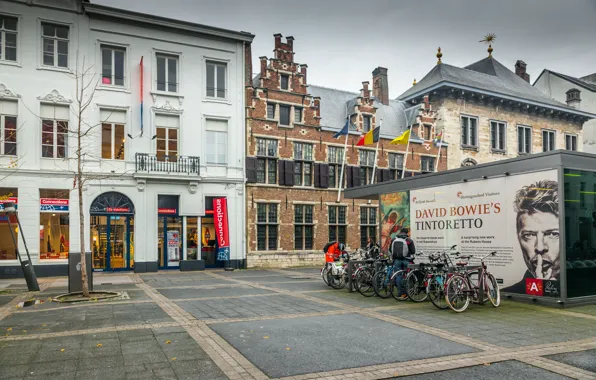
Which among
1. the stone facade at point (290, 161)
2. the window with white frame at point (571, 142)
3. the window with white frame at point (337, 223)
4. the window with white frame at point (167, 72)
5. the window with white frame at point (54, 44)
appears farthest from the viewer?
the window with white frame at point (571, 142)

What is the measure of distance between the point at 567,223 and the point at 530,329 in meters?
3.57

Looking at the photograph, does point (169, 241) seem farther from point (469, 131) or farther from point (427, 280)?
point (469, 131)

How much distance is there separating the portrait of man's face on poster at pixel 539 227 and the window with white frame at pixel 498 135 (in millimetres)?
24522

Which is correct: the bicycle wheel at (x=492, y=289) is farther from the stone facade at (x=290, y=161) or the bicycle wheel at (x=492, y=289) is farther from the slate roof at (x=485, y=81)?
the slate roof at (x=485, y=81)

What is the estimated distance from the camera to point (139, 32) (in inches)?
Result: 905

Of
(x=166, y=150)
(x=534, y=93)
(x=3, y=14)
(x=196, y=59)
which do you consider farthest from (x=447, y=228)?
(x=534, y=93)

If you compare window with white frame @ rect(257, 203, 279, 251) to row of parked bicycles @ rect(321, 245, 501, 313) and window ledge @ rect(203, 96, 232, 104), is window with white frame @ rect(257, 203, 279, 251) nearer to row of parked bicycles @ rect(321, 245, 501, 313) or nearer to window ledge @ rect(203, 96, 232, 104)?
window ledge @ rect(203, 96, 232, 104)

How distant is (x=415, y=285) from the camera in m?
12.0

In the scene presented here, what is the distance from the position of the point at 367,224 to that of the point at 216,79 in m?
11.9

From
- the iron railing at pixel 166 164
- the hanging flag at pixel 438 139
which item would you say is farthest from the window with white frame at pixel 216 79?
the hanging flag at pixel 438 139

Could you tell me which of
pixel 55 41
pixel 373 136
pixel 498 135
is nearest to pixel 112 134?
pixel 55 41

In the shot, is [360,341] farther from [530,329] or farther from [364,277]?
[364,277]

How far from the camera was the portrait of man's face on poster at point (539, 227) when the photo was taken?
435 inches

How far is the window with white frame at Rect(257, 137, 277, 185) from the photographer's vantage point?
25.7 meters
